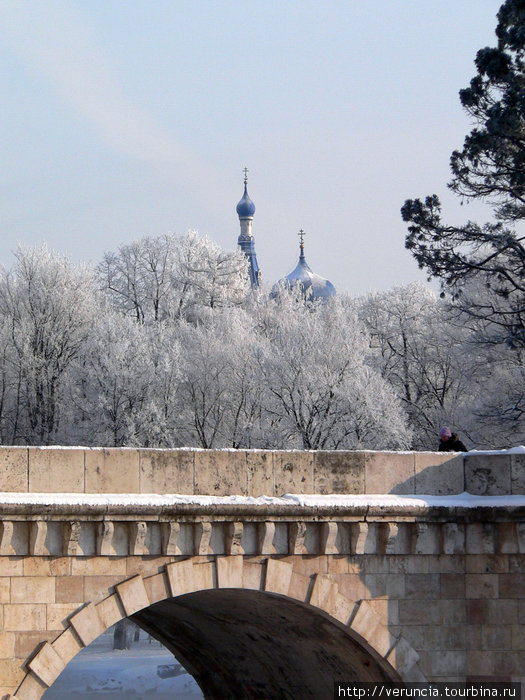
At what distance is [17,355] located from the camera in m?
41.6

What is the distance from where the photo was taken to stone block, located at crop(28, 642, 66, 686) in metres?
13.3

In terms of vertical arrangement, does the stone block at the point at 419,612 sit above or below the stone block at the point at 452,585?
below

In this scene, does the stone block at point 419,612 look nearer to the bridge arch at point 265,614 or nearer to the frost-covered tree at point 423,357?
the bridge arch at point 265,614

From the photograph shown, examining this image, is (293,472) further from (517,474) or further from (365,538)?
(517,474)

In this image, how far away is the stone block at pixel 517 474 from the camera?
1620 cm

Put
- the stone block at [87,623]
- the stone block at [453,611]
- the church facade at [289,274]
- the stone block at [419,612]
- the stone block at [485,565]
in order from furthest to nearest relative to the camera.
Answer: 1. the church facade at [289,274]
2. the stone block at [485,565]
3. the stone block at [453,611]
4. the stone block at [419,612]
5. the stone block at [87,623]

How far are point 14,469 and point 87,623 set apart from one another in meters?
1.87

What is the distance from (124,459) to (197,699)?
28.9 m

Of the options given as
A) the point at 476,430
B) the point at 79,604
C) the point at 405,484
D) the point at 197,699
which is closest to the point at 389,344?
the point at 476,430

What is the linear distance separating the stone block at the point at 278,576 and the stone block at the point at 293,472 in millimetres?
848

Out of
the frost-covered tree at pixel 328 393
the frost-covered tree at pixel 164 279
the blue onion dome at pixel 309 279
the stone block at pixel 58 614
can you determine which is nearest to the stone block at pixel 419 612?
the stone block at pixel 58 614

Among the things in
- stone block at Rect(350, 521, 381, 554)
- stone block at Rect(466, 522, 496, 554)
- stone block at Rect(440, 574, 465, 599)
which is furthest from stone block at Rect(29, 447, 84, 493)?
stone block at Rect(466, 522, 496, 554)

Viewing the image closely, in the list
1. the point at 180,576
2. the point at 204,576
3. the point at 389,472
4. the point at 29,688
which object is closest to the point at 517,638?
the point at 389,472

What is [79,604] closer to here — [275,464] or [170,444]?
[275,464]
